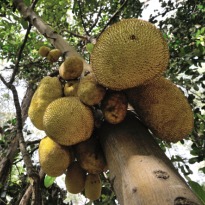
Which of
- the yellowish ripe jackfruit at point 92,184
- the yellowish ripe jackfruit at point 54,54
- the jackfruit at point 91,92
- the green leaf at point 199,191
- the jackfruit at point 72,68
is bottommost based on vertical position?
the yellowish ripe jackfruit at point 92,184

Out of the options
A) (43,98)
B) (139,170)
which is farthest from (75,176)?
(139,170)

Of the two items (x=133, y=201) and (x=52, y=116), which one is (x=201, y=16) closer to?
(x=52, y=116)

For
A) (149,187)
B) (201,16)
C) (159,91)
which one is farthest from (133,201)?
(201,16)

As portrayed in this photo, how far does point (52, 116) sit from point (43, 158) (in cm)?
22

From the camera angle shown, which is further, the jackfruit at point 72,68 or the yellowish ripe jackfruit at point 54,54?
the yellowish ripe jackfruit at point 54,54

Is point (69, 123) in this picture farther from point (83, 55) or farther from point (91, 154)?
point (83, 55)

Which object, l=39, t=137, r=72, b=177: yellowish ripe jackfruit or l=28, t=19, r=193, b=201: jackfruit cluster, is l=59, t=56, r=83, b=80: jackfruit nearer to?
l=28, t=19, r=193, b=201: jackfruit cluster

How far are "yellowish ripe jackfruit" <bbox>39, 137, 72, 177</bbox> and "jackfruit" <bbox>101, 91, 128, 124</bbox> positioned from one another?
0.86 ft

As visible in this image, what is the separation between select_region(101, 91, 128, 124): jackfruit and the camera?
0.96 meters

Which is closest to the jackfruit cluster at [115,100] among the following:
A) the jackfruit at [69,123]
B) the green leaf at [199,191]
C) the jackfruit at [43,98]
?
the jackfruit at [69,123]

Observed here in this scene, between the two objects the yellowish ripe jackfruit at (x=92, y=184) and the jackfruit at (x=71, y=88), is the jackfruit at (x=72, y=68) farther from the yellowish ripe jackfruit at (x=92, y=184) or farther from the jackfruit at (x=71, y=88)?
the yellowish ripe jackfruit at (x=92, y=184)

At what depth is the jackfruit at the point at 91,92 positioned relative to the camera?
3.35 ft

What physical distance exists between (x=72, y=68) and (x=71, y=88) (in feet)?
0.30

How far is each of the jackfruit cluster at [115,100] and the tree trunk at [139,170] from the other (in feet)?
0.32
